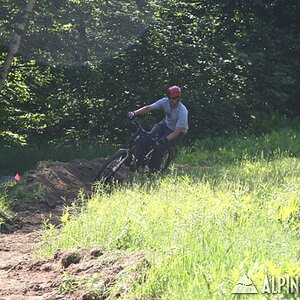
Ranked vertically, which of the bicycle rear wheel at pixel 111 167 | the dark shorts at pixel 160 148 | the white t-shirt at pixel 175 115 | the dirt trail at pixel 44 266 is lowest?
the dirt trail at pixel 44 266

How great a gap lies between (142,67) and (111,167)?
8504mm

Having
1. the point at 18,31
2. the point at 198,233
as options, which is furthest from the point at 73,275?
the point at 18,31

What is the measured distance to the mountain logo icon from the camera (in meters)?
3.81

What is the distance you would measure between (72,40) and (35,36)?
112cm

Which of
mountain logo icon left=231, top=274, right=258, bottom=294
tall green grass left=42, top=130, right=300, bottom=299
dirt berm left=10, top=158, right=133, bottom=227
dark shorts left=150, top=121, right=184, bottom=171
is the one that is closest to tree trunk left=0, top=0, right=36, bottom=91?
Answer: dirt berm left=10, top=158, right=133, bottom=227

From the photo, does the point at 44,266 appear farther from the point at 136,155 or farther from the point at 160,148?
the point at 160,148

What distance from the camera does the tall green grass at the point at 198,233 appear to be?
13.6ft

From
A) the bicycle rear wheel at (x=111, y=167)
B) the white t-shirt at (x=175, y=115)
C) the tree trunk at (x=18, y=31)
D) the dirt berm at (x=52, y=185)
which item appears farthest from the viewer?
the tree trunk at (x=18, y=31)

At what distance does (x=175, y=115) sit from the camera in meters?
11.2

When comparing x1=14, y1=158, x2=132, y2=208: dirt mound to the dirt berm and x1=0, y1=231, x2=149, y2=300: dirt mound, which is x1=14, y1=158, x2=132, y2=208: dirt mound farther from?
x1=0, y1=231, x2=149, y2=300: dirt mound

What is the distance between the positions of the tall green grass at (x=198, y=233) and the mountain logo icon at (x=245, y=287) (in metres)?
0.03

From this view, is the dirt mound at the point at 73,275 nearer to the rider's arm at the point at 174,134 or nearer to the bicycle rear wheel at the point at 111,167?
the bicycle rear wheel at the point at 111,167

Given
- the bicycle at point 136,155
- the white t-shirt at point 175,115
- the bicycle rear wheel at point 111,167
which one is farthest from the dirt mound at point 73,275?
the white t-shirt at point 175,115

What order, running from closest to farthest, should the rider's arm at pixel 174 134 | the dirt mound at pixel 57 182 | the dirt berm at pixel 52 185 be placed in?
1. the dirt berm at pixel 52 185
2. the dirt mound at pixel 57 182
3. the rider's arm at pixel 174 134
